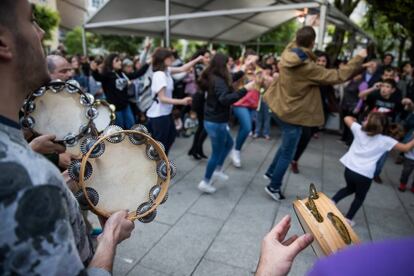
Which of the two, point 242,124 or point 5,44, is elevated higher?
point 5,44

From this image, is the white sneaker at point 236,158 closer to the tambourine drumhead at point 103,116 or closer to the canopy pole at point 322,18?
the canopy pole at point 322,18

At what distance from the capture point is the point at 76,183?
1.29 metres

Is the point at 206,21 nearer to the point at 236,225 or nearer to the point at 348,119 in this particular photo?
the point at 348,119

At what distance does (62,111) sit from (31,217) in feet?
4.95

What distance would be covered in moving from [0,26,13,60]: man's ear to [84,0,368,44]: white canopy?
4723 mm

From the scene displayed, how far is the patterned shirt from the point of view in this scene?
2.20 ft

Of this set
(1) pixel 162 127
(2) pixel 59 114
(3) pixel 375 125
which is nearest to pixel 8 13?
(2) pixel 59 114

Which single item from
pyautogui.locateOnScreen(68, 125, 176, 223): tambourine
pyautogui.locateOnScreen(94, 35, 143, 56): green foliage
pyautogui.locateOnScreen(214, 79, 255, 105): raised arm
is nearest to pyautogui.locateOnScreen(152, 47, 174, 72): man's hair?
pyautogui.locateOnScreen(214, 79, 255, 105): raised arm

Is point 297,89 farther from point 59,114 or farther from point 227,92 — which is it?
point 59,114

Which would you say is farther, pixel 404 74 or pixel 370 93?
pixel 404 74

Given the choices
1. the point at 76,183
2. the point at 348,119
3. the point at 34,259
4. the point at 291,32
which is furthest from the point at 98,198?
the point at 291,32

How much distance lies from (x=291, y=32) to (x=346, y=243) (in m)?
29.9

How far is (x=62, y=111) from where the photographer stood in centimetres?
204

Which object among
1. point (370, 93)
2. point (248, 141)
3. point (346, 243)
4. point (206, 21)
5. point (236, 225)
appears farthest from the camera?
point (206, 21)
